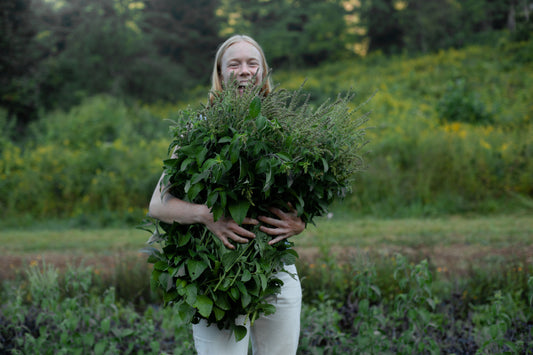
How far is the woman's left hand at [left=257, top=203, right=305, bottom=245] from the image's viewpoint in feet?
6.22

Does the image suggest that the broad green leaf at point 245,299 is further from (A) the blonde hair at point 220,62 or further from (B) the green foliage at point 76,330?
(B) the green foliage at point 76,330

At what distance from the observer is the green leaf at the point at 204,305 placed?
178 centimetres

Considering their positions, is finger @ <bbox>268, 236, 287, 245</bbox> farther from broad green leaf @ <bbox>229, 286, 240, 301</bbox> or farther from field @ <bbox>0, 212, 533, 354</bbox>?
field @ <bbox>0, 212, 533, 354</bbox>

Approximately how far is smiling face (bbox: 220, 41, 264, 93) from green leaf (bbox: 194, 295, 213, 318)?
3.51ft

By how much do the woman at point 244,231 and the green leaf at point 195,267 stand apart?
0.12 meters

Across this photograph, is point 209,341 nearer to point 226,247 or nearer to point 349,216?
point 226,247

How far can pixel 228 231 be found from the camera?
6.02 feet

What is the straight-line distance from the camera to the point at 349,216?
8.08m

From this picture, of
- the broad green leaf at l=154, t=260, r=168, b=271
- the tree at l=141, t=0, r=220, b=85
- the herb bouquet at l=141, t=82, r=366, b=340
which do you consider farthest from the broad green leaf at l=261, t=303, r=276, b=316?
the tree at l=141, t=0, r=220, b=85

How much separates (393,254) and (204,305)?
3.22 meters

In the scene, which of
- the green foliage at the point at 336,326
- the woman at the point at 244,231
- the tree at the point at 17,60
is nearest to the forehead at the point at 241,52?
the woman at the point at 244,231

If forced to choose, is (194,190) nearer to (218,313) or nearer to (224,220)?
(224,220)

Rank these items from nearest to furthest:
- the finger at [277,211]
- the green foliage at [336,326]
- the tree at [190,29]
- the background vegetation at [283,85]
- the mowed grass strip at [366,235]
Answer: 1. the finger at [277,211]
2. the green foliage at [336,326]
3. the mowed grass strip at [366,235]
4. the background vegetation at [283,85]
5. the tree at [190,29]

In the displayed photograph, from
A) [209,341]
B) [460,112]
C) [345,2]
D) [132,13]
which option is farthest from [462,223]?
[345,2]
